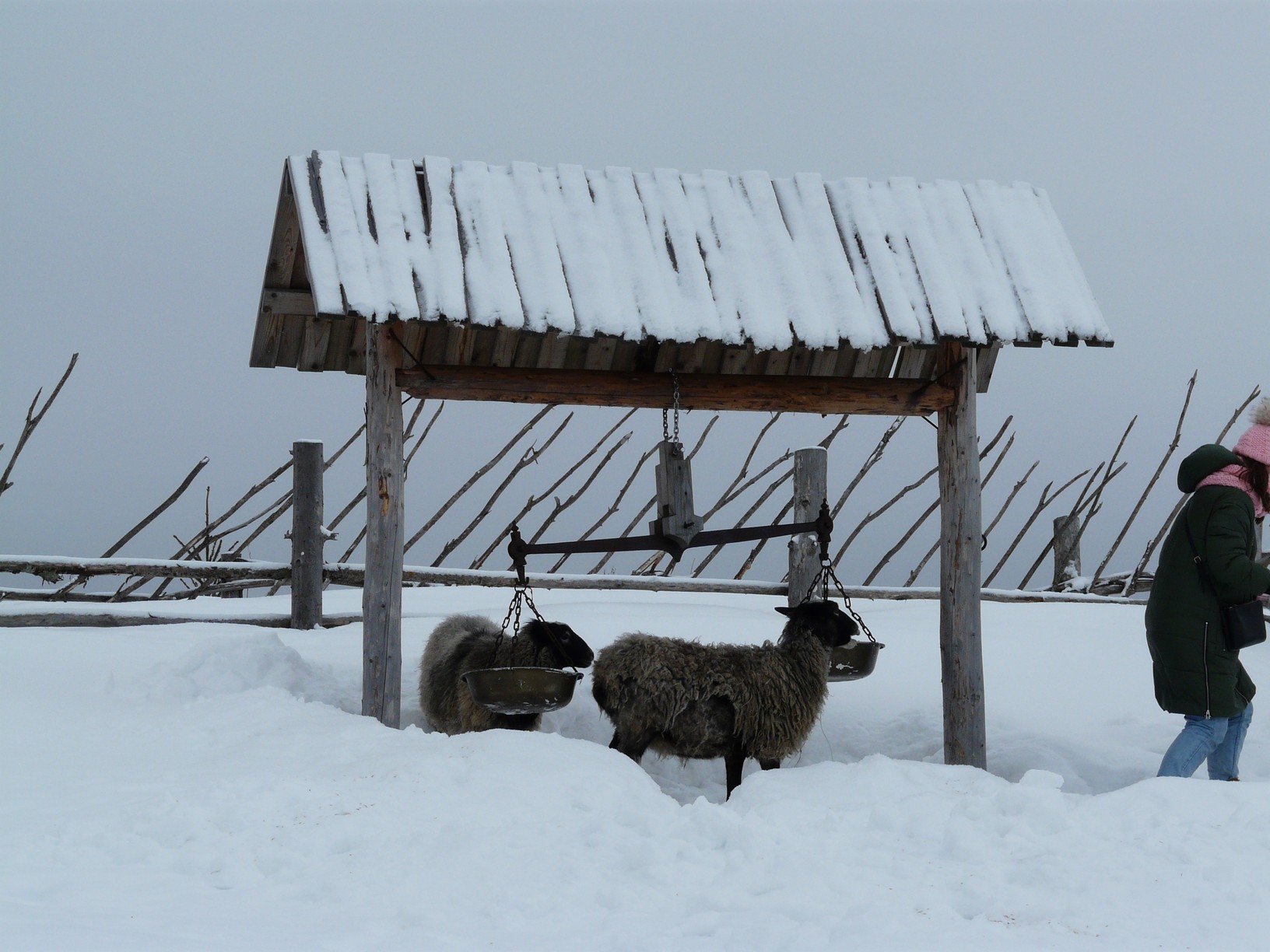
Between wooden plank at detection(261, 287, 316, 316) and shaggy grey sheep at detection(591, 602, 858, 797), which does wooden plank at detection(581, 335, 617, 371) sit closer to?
wooden plank at detection(261, 287, 316, 316)

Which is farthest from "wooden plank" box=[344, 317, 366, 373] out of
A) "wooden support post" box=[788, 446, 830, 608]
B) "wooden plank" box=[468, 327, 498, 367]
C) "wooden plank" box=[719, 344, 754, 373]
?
"wooden support post" box=[788, 446, 830, 608]

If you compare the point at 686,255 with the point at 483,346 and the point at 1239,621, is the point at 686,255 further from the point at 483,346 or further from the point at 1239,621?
the point at 1239,621

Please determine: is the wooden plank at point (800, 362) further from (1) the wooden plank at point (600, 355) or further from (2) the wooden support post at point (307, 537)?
(2) the wooden support post at point (307, 537)

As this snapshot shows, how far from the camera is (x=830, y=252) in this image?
6430 mm

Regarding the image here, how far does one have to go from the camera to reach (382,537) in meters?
5.98

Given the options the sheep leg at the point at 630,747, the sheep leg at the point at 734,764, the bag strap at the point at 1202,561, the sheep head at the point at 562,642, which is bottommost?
the sheep leg at the point at 734,764

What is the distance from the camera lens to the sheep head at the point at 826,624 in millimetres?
5934

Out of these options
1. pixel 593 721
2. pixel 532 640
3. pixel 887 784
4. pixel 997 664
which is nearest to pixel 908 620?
pixel 997 664

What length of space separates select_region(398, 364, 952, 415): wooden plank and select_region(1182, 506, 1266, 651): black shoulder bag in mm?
1858

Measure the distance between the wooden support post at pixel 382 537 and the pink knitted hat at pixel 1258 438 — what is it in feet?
13.3

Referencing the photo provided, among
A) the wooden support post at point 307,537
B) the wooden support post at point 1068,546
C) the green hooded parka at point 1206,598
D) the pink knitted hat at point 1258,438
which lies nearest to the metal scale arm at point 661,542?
the green hooded parka at point 1206,598

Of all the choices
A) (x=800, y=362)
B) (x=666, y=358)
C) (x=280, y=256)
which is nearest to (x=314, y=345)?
(x=280, y=256)

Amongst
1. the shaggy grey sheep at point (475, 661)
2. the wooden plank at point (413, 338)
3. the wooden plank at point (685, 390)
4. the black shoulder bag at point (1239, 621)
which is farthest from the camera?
the wooden plank at point (413, 338)

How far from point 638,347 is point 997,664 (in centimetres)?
395
